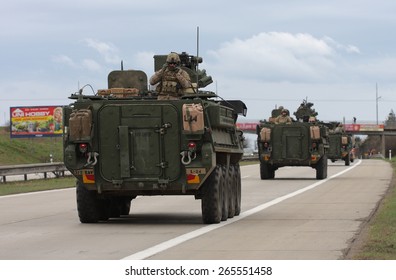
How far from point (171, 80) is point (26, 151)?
192ft

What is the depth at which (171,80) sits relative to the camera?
61.5ft

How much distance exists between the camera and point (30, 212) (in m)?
21.8

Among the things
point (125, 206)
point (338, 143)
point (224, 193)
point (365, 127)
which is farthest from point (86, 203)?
point (365, 127)

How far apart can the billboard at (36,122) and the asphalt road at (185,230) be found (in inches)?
1837

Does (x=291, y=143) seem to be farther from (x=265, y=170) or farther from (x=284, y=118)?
(x=265, y=170)

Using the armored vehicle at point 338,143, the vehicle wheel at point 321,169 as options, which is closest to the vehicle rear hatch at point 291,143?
the vehicle wheel at point 321,169

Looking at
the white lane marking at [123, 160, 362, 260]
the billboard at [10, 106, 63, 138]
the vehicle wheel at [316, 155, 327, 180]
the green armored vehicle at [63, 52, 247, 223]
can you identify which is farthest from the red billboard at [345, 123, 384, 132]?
the green armored vehicle at [63, 52, 247, 223]

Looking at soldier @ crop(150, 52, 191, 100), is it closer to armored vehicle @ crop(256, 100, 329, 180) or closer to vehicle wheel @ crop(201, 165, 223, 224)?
vehicle wheel @ crop(201, 165, 223, 224)

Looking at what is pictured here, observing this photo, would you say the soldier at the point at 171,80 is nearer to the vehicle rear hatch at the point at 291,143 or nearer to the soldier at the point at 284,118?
the vehicle rear hatch at the point at 291,143

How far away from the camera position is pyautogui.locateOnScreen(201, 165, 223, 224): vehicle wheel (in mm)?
17906

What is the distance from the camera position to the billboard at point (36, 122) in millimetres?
73625

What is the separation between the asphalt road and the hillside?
1726 inches
